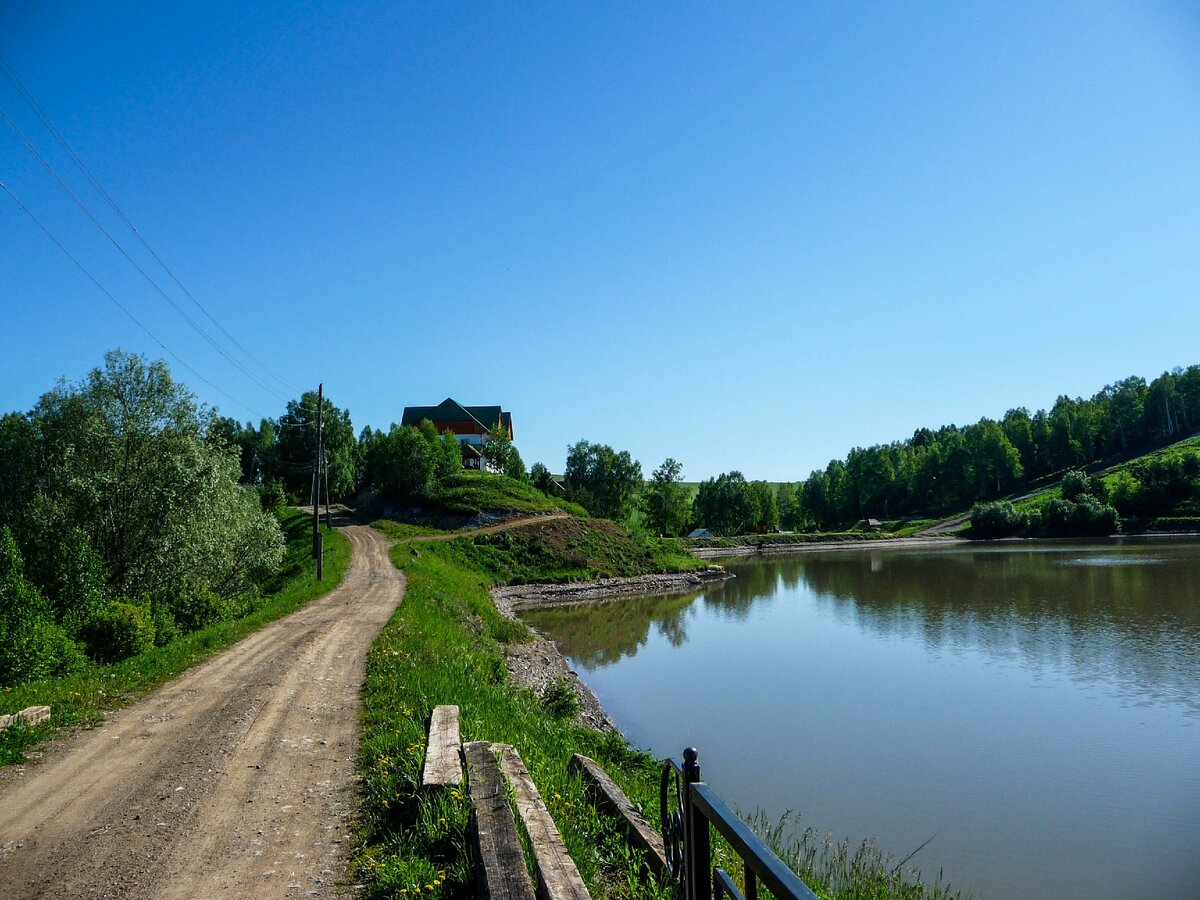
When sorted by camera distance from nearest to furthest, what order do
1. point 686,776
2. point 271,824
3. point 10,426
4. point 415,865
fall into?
point 686,776 < point 415,865 < point 271,824 < point 10,426

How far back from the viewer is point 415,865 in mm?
5852

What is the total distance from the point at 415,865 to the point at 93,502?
90.1ft

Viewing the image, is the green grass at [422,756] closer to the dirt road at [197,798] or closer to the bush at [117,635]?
the dirt road at [197,798]

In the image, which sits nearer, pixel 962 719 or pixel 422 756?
pixel 422 756

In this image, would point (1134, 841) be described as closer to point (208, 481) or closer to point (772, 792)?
point (772, 792)

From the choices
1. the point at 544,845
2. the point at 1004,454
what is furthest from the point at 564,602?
the point at 1004,454

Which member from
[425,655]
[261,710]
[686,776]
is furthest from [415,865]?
[425,655]

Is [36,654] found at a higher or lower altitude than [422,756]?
higher

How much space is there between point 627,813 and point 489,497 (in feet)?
208

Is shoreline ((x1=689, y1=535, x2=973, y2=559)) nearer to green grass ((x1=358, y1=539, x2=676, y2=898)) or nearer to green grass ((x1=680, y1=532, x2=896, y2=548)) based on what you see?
green grass ((x1=680, y1=532, x2=896, y2=548))

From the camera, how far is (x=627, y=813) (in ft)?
25.7

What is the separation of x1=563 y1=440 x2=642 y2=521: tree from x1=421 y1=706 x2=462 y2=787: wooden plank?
297ft

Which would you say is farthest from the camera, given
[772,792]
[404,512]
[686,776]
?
[404,512]

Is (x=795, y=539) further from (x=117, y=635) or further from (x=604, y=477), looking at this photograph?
(x=117, y=635)
